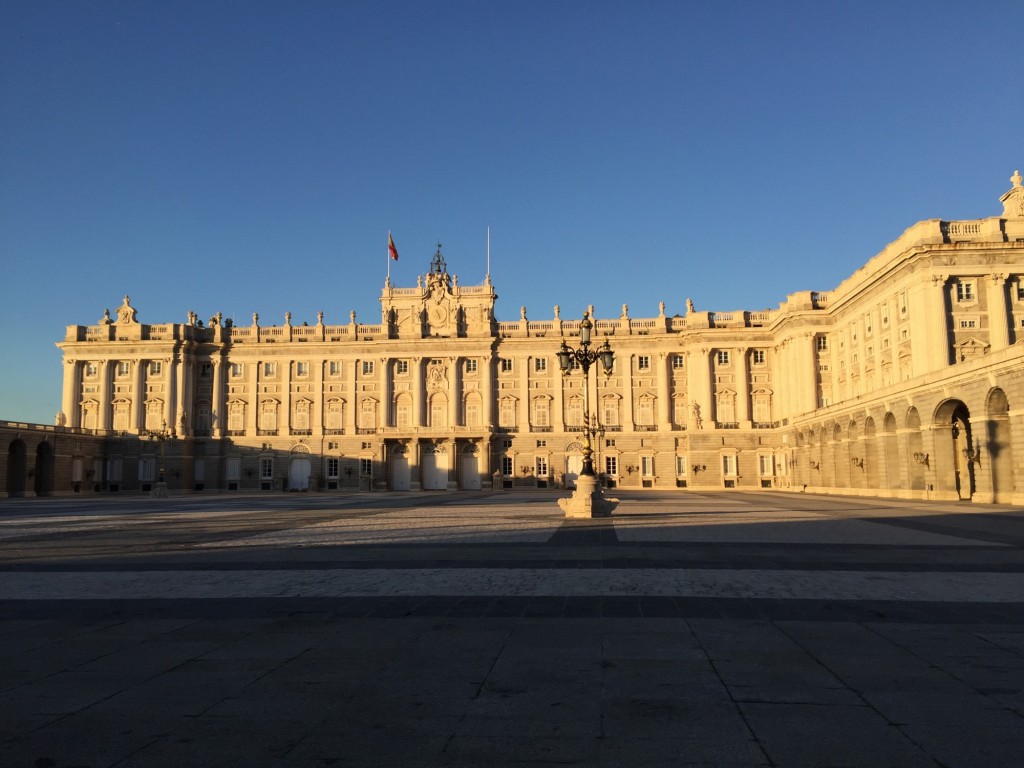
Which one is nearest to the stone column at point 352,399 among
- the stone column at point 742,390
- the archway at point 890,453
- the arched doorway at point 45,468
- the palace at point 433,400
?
the palace at point 433,400

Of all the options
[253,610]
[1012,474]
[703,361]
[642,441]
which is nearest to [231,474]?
[642,441]

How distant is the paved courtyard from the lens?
16.1ft

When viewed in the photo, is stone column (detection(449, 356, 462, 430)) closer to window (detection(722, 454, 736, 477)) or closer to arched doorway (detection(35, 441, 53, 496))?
window (detection(722, 454, 736, 477))

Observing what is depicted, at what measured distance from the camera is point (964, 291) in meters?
48.7

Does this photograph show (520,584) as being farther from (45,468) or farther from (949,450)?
(45,468)

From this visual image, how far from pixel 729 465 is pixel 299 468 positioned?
1702 inches

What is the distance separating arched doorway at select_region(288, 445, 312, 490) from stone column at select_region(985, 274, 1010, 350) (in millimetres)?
60842

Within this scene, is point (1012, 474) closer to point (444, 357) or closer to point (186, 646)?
point (186, 646)

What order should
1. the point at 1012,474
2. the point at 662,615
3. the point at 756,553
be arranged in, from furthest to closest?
the point at 1012,474
the point at 756,553
the point at 662,615

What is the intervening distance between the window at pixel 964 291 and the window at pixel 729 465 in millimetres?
30113

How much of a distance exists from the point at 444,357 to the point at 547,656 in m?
73.3

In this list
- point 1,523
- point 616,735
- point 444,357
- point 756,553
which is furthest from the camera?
point 444,357

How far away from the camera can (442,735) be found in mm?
5070

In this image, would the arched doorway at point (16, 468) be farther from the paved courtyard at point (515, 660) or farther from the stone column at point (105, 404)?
the paved courtyard at point (515, 660)
